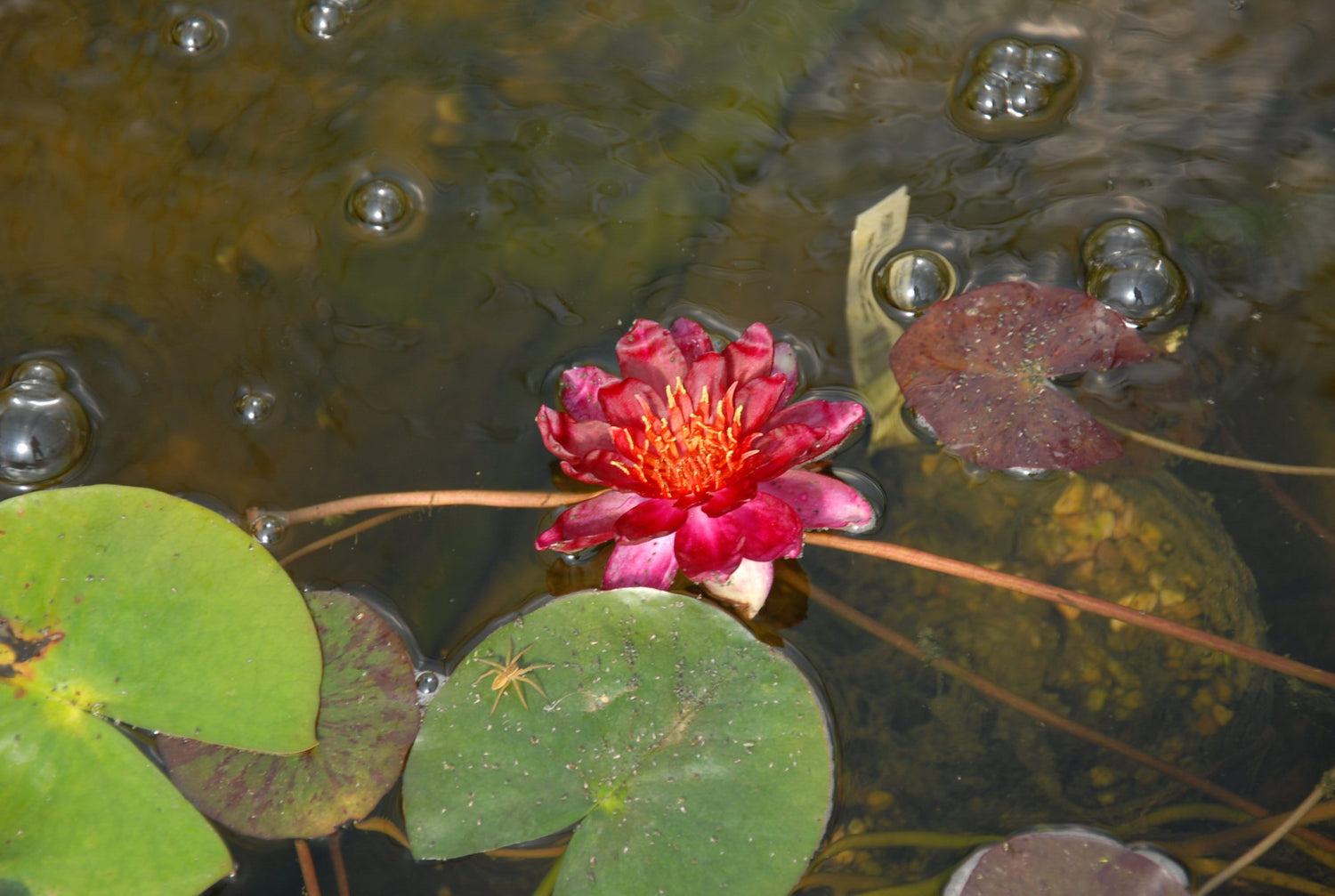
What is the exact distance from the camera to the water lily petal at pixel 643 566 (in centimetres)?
179

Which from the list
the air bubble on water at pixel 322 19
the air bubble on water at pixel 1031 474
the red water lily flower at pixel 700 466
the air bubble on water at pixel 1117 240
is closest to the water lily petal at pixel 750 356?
the red water lily flower at pixel 700 466

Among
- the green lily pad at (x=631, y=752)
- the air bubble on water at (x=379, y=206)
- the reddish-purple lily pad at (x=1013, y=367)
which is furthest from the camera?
the air bubble on water at (x=379, y=206)

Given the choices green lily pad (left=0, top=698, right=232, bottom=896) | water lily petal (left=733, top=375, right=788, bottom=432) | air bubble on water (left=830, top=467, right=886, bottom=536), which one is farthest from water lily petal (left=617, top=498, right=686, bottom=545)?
green lily pad (left=0, top=698, right=232, bottom=896)

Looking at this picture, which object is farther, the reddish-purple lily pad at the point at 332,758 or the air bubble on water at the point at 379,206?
the air bubble on water at the point at 379,206

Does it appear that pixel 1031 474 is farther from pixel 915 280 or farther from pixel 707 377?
pixel 707 377

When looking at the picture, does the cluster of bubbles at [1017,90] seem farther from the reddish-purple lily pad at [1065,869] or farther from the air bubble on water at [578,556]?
the reddish-purple lily pad at [1065,869]

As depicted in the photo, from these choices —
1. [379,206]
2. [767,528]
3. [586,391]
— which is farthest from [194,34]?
[767,528]

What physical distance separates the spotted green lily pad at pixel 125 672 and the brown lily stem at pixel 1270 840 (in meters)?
1.73

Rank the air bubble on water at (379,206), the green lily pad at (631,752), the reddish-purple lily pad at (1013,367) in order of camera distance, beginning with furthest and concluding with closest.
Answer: the air bubble on water at (379,206) → the reddish-purple lily pad at (1013,367) → the green lily pad at (631,752)

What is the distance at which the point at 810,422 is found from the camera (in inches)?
72.5

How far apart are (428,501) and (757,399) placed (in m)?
0.80

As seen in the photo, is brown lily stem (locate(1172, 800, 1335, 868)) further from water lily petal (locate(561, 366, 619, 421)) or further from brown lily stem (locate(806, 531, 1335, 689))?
water lily petal (locate(561, 366, 619, 421))

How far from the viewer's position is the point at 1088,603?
1.88 meters

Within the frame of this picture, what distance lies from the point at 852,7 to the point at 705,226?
0.81m
